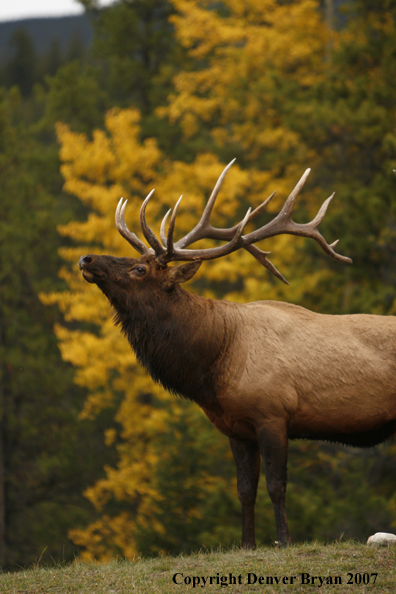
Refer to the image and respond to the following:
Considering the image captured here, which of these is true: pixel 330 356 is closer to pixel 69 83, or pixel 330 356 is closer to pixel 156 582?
pixel 156 582

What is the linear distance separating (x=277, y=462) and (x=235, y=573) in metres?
1.16

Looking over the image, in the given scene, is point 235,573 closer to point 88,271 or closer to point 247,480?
point 247,480

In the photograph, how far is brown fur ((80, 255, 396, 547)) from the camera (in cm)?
627

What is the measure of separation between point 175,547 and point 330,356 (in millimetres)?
8633

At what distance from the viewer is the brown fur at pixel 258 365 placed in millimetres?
6270

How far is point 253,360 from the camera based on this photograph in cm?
635

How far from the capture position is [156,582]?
5.29 m

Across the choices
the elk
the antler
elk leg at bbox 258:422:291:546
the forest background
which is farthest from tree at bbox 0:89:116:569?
elk leg at bbox 258:422:291:546

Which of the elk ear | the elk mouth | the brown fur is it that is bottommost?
the brown fur

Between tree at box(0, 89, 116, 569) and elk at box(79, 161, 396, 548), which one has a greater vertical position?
elk at box(79, 161, 396, 548)

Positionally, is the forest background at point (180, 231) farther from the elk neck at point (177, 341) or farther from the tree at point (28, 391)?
the elk neck at point (177, 341)

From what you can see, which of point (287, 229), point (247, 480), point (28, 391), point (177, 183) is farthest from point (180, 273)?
point (28, 391)

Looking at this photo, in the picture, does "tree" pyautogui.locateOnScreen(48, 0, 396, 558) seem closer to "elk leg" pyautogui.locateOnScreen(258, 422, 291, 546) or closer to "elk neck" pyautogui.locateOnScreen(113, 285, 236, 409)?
"elk leg" pyautogui.locateOnScreen(258, 422, 291, 546)

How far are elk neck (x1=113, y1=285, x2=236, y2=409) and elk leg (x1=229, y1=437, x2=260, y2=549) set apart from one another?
0.53m
